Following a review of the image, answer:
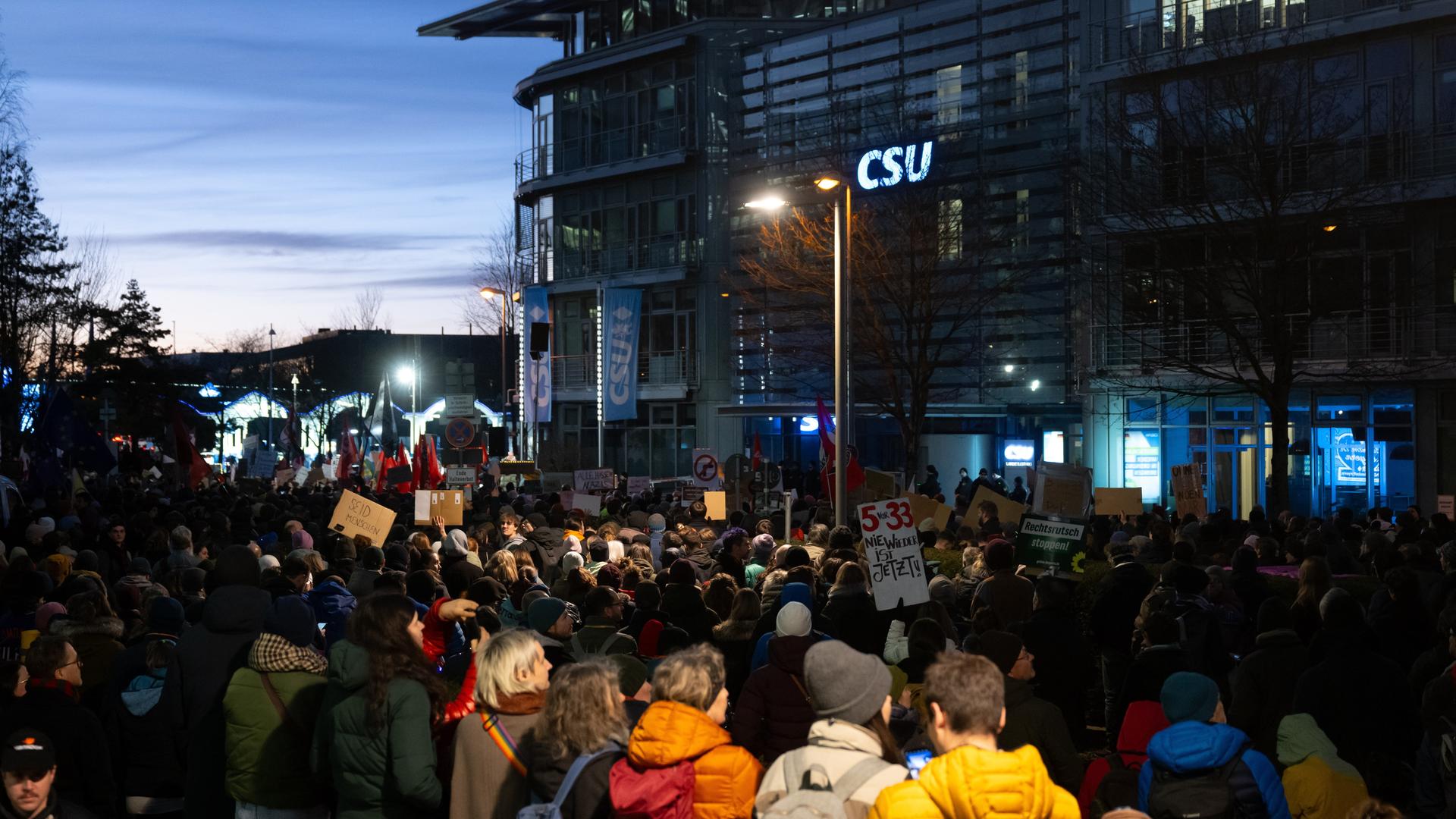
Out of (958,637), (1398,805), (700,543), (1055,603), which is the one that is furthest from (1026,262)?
(1398,805)

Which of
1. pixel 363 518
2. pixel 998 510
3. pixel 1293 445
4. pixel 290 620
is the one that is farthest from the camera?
pixel 1293 445

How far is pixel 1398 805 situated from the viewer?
6367 mm

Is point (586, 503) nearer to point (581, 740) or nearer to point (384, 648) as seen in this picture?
point (384, 648)

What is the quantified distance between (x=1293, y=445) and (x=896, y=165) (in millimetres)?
11223

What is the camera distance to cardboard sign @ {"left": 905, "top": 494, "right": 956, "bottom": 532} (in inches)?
772

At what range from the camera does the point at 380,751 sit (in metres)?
6.06

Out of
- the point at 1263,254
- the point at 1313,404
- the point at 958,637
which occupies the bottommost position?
the point at 958,637

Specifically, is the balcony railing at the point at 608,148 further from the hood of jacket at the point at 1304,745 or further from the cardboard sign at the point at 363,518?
the hood of jacket at the point at 1304,745

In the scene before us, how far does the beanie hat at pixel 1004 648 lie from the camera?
7.62 metres

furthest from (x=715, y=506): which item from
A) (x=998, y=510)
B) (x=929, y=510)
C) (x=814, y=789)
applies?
(x=814, y=789)

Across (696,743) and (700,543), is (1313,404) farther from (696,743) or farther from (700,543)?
(696,743)

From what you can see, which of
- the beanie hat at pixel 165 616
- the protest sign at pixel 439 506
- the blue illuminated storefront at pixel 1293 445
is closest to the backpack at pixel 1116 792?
the beanie hat at pixel 165 616

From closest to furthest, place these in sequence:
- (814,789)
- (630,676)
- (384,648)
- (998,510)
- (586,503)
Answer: (814,789) < (384,648) < (630,676) < (998,510) < (586,503)

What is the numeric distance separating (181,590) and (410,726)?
237 inches
